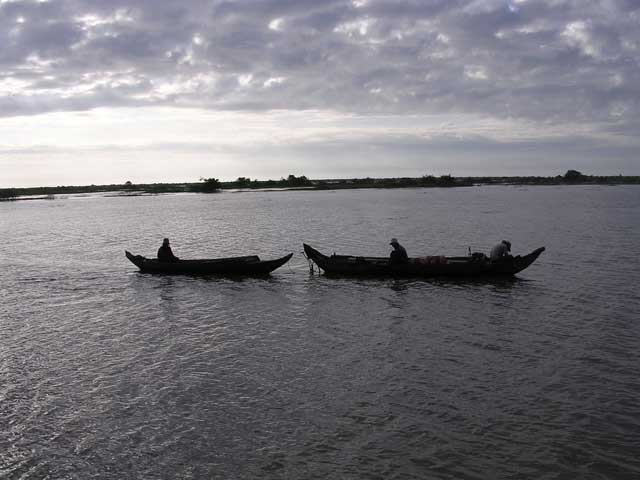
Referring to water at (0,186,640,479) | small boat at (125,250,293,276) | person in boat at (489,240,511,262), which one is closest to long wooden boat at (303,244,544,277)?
person in boat at (489,240,511,262)

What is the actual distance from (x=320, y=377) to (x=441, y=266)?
1496 cm

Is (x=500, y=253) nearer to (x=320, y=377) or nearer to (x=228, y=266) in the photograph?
(x=228, y=266)

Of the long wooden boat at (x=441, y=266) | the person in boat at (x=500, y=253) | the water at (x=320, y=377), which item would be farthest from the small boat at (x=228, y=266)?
the person in boat at (x=500, y=253)

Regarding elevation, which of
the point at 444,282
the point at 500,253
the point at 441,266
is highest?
the point at 500,253

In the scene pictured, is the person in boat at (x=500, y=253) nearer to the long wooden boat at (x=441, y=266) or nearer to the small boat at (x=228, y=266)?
the long wooden boat at (x=441, y=266)

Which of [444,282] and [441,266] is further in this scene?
[441,266]

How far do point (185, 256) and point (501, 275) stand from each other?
22696 millimetres

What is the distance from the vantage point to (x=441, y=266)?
92.5ft

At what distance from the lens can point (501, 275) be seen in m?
28.5

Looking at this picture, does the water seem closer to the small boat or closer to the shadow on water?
the shadow on water

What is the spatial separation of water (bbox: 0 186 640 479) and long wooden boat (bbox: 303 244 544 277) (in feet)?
2.58

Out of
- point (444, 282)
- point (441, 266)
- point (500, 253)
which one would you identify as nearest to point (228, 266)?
point (441, 266)

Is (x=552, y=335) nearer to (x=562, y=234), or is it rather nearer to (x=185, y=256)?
(x=185, y=256)

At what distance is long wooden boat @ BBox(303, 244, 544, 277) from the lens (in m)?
28.0
